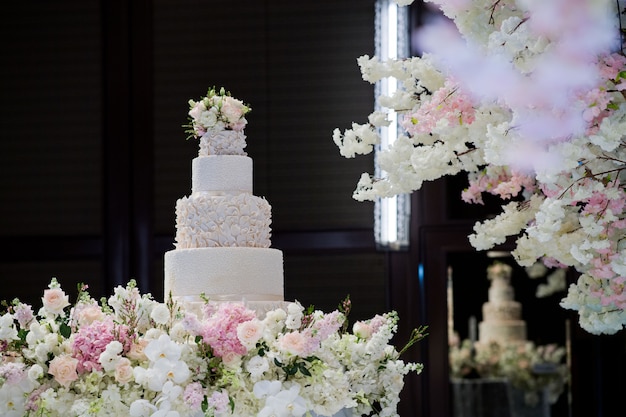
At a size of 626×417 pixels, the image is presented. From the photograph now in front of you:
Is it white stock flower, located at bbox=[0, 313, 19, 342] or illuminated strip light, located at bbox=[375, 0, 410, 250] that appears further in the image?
illuminated strip light, located at bbox=[375, 0, 410, 250]

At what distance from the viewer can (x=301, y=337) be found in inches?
120

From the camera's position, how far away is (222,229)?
12.3ft

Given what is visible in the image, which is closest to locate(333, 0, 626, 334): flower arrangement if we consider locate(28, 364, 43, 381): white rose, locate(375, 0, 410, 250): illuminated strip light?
locate(28, 364, 43, 381): white rose

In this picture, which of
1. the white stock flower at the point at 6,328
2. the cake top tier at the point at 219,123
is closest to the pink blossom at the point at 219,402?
the white stock flower at the point at 6,328

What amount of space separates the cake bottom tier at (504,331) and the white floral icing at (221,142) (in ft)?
15.1

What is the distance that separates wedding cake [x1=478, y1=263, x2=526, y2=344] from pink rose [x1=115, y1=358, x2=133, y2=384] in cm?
529

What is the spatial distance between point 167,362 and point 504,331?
5454mm

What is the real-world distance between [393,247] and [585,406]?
1459 mm

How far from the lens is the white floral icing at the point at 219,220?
3729 mm

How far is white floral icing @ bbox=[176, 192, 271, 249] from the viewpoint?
3.73m

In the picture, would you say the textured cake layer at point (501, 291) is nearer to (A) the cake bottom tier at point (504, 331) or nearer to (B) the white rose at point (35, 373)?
(A) the cake bottom tier at point (504, 331)

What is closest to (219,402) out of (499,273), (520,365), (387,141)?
(387,141)

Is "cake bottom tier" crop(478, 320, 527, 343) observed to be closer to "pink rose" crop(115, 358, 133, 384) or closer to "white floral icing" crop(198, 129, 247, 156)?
"white floral icing" crop(198, 129, 247, 156)

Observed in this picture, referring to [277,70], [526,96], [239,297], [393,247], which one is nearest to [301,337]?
[239,297]
